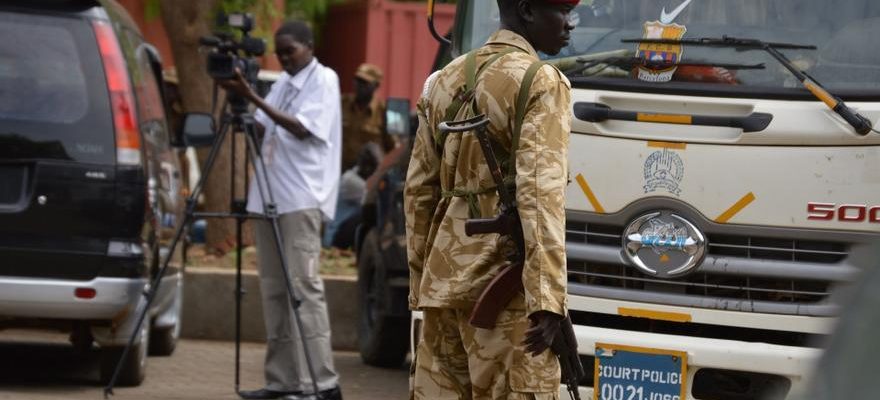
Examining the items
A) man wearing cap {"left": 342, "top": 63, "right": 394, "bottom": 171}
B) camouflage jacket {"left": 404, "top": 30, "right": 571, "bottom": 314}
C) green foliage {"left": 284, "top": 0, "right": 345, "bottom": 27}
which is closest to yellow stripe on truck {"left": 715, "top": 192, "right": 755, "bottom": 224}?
camouflage jacket {"left": 404, "top": 30, "right": 571, "bottom": 314}

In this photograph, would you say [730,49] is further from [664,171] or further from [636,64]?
[664,171]

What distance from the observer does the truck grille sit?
19.5 ft

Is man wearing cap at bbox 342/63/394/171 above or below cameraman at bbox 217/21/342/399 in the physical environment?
above

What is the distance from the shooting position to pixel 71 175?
7.55 metres

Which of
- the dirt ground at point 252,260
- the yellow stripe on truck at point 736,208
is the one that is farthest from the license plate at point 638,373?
the dirt ground at point 252,260

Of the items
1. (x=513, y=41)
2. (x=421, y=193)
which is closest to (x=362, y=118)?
(x=421, y=193)

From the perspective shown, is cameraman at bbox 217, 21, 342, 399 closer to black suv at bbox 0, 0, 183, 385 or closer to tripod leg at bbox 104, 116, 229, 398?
tripod leg at bbox 104, 116, 229, 398

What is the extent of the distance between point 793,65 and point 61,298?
11.3 ft

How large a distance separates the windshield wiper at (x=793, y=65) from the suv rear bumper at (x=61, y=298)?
271 cm

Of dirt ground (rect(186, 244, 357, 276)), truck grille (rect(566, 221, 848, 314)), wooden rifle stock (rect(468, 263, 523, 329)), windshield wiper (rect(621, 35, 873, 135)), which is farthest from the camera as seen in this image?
dirt ground (rect(186, 244, 357, 276))

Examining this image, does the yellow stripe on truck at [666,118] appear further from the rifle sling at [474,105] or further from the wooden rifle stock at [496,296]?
the wooden rifle stock at [496,296]

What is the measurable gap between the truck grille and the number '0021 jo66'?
0.33ft

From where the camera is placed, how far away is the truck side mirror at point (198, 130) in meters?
8.55

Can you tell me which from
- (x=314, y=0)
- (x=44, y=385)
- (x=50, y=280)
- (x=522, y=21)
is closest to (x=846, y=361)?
(x=522, y=21)
